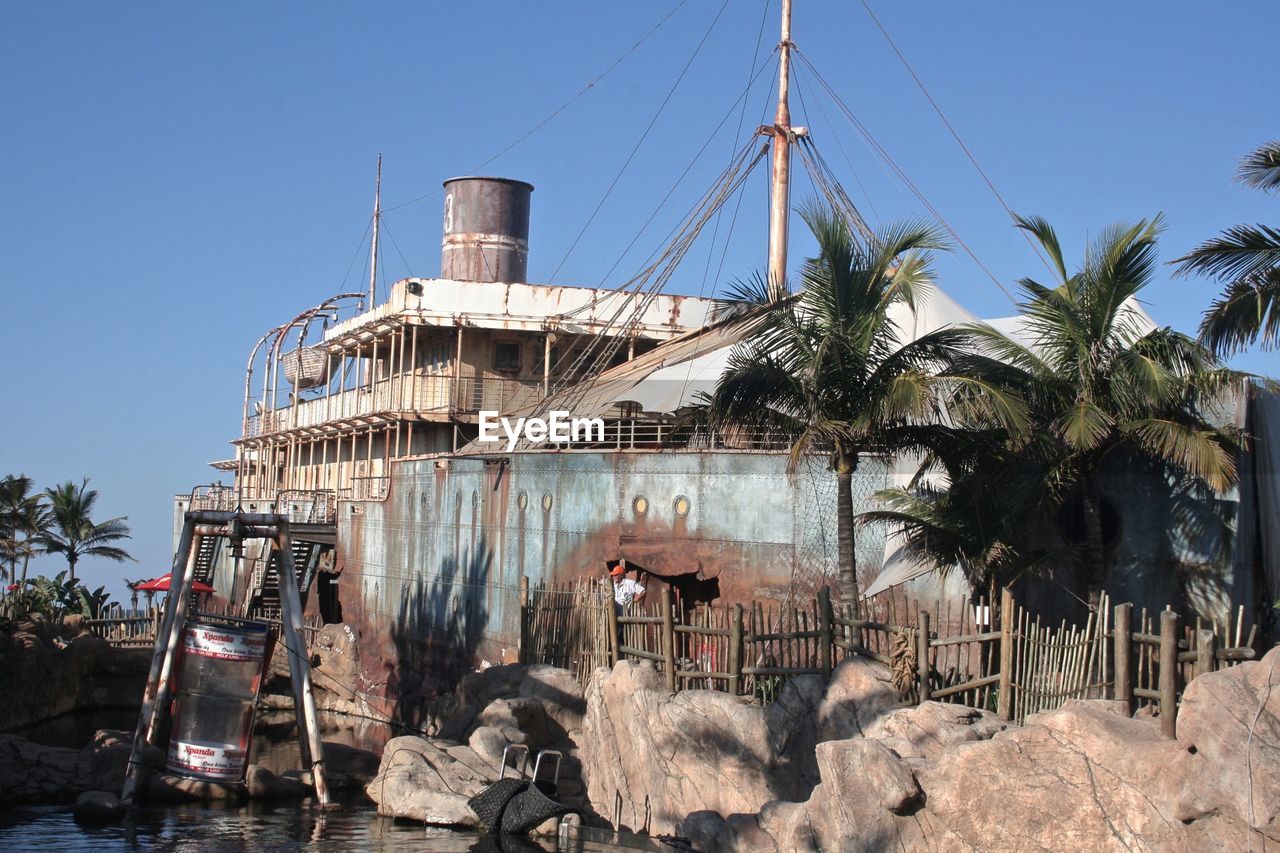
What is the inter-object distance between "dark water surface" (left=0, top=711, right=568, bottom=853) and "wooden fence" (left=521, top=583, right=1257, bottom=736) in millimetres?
3097

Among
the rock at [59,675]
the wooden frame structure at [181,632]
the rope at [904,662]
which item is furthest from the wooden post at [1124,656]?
the rock at [59,675]

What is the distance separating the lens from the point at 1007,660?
14141 mm

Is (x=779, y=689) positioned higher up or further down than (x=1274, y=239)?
further down

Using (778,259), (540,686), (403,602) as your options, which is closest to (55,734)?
(403,602)

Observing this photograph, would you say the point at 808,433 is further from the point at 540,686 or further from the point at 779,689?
the point at 540,686

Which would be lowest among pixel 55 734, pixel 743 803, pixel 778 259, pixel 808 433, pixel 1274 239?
pixel 55 734

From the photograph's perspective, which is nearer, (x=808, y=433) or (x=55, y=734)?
(x=808, y=433)

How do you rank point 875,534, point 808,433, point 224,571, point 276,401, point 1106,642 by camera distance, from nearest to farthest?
point 1106,642 → point 808,433 → point 875,534 → point 224,571 → point 276,401

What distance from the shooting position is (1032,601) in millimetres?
17922

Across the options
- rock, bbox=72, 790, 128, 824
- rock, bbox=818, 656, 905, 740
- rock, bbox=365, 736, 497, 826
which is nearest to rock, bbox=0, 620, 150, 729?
rock, bbox=72, 790, 128, 824

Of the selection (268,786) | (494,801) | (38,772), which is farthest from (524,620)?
(38,772)

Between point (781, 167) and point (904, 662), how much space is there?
42.6 ft

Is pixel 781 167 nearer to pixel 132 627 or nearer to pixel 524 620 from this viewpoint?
pixel 524 620

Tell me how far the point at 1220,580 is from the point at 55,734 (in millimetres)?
21258
